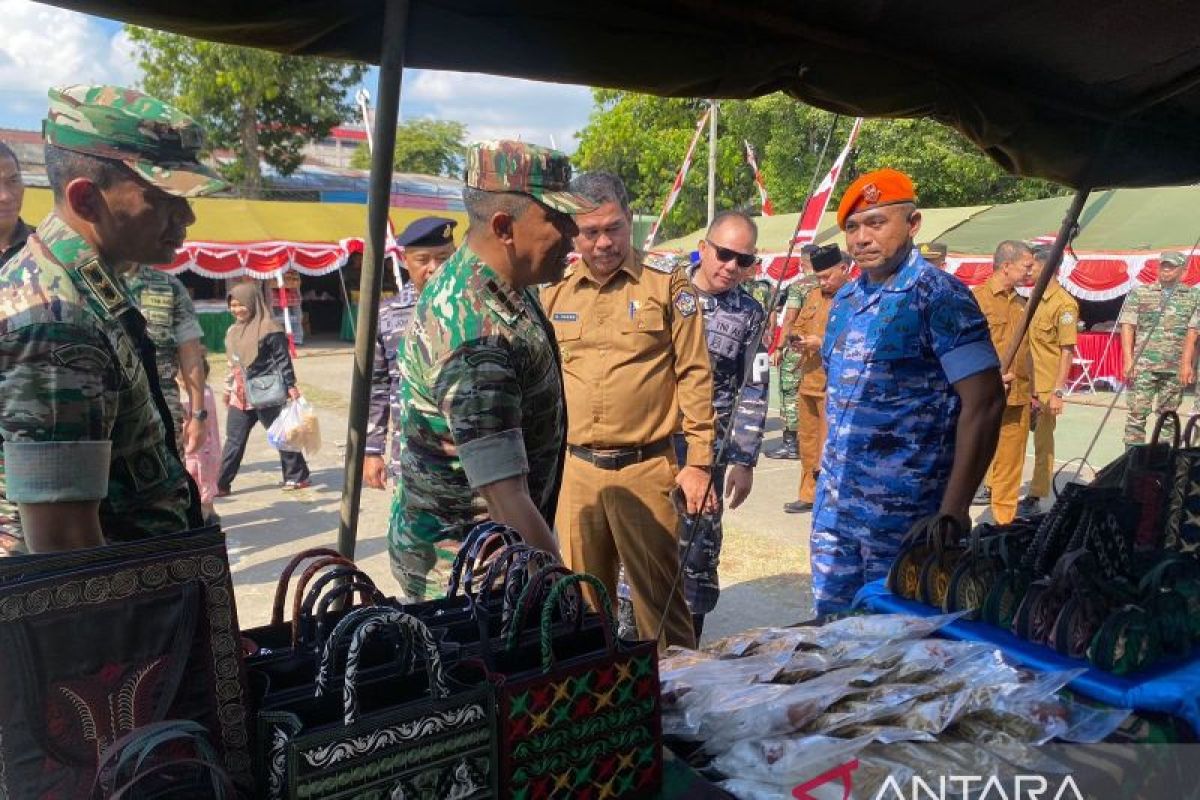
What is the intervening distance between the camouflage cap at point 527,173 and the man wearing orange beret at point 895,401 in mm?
1378

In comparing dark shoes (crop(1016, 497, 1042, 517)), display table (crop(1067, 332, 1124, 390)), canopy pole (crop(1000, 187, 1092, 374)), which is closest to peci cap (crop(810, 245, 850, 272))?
dark shoes (crop(1016, 497, 1042, 517))

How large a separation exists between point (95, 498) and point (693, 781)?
1.08m

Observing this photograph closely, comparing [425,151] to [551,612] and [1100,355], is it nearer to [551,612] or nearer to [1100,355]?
[1100,355]

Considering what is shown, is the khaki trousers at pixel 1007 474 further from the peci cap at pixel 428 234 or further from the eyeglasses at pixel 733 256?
the peci cap at pixel 428 234

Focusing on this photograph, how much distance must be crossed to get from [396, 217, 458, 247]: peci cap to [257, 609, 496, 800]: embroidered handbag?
324 centimetres

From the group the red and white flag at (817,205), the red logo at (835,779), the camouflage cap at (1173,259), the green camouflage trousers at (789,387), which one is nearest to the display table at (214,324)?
the green camouflage trousers at (789,387)

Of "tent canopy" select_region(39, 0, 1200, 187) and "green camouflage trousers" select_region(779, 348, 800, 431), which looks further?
"green camouflage trousers" select_region(779, 348, 800, 431)

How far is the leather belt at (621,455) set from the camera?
11.5 feet

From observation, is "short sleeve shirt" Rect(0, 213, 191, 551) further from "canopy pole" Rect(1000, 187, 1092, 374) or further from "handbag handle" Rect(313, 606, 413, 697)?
"canopy pole" Rect(1000, 187, 1092, 374)

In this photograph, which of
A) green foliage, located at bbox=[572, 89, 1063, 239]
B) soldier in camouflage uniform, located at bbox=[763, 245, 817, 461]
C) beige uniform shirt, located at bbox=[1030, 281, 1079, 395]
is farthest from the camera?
green foliage, located at bbox=[572, 89, 1063, 239]

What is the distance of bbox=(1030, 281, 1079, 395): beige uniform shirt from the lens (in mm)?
7336

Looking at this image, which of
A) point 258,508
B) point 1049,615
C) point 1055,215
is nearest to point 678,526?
point 1049,615

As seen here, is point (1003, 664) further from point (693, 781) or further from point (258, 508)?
point (258, 508)

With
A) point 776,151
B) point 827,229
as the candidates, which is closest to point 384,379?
point 827,229
